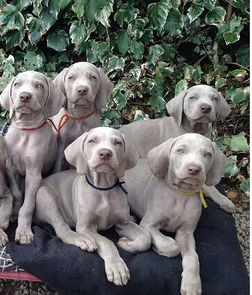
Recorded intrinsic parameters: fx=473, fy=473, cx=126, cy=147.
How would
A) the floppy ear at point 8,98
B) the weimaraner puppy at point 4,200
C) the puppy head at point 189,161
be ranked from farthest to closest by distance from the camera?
1. the floppy ear at point 8,98
2. the weimaraner puppy at point 4,200
3. the puppy head at point 189,161

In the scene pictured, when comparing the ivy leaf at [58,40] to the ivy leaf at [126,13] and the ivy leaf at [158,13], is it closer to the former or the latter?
the ivy leaf at [126,13]

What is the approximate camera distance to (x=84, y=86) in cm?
354

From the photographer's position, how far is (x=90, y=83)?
3.65m

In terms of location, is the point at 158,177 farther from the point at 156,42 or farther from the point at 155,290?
the point at 156,42

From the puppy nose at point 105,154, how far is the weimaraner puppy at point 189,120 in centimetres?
113

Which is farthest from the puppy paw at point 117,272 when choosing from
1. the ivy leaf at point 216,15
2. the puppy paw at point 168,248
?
the ivy leaf at point 216,15

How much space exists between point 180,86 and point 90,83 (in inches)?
71.6

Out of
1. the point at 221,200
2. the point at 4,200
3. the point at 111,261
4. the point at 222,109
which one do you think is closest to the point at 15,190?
the point at 4,200

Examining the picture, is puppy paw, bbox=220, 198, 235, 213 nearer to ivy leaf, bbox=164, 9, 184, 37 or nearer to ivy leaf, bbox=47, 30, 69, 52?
ivy leaf, bbox=164, 9, 184, 37

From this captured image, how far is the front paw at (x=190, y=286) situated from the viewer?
282 cm

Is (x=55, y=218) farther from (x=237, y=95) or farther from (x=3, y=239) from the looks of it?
(x=237, y=95)

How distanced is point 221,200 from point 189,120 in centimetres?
70

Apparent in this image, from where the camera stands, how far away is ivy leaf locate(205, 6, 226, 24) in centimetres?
528

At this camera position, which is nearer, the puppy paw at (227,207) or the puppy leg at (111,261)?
the puppy leg at (111,261)
